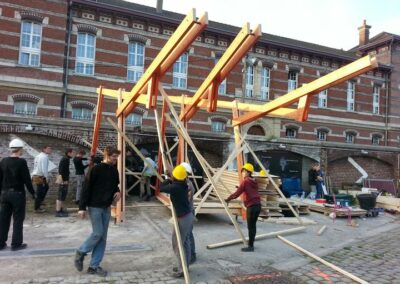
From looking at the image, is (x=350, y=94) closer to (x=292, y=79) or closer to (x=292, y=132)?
(x=292, y=79)

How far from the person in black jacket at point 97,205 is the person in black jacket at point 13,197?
1.54 metres

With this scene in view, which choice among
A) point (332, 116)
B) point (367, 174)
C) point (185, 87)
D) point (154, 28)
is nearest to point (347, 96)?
point (332, 116)

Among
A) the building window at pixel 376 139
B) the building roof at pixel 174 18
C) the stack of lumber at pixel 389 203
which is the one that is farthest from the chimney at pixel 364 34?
the stack of lumber at pixel 389 203

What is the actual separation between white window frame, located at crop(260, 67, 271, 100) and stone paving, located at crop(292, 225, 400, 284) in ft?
52.9

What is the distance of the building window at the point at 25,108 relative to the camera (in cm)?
1686

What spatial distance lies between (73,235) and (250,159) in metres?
10.1

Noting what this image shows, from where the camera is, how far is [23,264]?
5.32 m

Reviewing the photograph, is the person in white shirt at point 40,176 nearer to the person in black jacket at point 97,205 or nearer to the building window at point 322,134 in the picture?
the person in black jacket at point 97,205

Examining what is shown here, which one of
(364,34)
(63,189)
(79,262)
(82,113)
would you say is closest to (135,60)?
(82,113)

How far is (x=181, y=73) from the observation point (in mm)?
21078

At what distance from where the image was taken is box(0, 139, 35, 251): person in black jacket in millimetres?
5988

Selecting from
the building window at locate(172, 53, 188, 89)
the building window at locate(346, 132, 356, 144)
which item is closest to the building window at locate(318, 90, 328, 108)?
the building window at locate(346, 132, 356, 144)

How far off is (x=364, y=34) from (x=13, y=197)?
31.6 meters

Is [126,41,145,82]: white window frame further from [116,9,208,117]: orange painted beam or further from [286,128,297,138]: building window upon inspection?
[116,9,208,117]: orange painted beam
